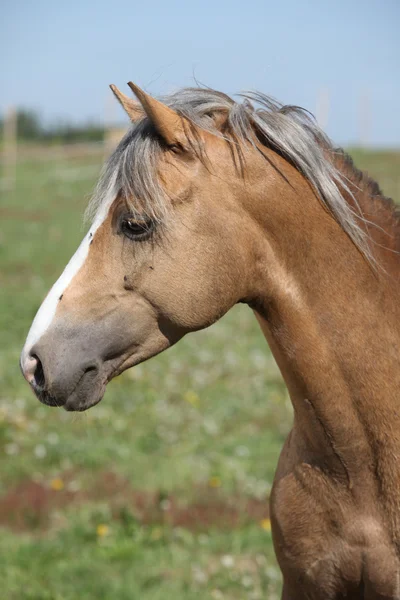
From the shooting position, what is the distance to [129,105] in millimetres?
2826

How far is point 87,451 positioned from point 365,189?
157 inches

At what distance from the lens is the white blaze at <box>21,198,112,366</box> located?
2518 millimetres

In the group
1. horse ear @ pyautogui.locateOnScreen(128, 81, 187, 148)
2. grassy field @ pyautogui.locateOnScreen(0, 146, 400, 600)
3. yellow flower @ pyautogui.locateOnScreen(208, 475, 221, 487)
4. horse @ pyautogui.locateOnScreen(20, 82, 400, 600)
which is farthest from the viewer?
yellow flower @ pyautogui.locateOnScreen(208, 475, 221, 487)

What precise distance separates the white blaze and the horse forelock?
0.26 ft

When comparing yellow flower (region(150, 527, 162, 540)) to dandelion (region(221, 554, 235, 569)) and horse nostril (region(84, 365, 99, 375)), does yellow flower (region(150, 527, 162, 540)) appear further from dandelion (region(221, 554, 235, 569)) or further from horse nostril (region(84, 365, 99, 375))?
horse nostril (region(84, 365, 99, 375))

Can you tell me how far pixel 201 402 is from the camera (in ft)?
23.6

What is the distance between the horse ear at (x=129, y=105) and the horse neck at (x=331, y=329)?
23.1 inches

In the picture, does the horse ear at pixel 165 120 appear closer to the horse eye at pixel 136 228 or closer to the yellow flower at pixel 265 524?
the horse eye at pixel 136 228

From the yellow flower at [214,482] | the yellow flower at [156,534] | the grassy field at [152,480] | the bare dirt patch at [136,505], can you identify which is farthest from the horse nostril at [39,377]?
the yellow flower at [214,482]

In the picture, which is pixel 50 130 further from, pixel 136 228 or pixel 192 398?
pixel 136 228

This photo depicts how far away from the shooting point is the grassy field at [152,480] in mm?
4500

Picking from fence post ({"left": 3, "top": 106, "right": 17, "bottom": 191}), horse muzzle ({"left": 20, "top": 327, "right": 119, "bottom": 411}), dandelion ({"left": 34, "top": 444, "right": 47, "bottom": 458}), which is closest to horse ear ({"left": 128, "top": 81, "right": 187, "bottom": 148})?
horse muzzle ({"left": 20, "top": 327, "right": 119, "bottom": 411})

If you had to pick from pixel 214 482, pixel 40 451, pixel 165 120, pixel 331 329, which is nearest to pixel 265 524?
pixel 214 482

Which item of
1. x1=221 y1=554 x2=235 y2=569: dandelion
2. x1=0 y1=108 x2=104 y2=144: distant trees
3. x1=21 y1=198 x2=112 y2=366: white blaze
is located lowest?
x1=0 y1=108 x2=104 y2=144: distant trees
